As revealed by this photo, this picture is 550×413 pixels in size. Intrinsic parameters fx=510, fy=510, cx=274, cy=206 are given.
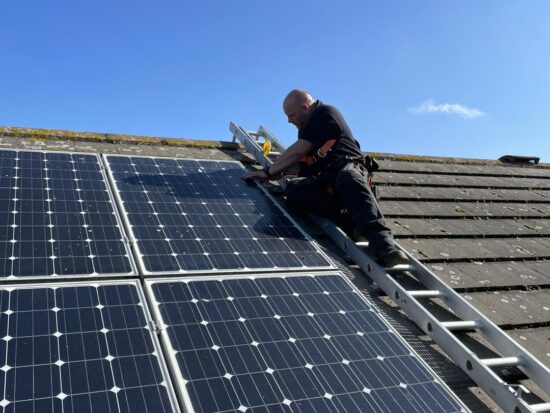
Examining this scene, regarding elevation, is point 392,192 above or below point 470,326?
above

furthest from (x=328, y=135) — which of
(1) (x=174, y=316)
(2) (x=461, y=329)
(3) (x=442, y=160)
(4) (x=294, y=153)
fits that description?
(3) (x=442, y=160)

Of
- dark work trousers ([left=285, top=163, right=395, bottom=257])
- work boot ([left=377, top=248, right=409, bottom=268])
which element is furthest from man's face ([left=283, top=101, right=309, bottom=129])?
work boot ([left=377, top=248, right=409, bottom=268])

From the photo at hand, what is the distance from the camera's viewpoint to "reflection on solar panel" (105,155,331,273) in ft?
13.4

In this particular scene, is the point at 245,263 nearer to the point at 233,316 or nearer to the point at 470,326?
the point at 233,316

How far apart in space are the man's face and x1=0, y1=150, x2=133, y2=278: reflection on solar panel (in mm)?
2289

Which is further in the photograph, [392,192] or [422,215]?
[392,192]

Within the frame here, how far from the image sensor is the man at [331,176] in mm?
4812

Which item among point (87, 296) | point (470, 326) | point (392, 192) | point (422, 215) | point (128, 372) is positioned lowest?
point (470, 326)

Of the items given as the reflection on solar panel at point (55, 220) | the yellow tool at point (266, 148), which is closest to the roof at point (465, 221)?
the yellow tool at point (266, 148)

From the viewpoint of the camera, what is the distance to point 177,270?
12.5ft

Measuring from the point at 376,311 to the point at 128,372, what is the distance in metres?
1.96

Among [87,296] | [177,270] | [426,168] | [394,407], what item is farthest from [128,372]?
[426,168]

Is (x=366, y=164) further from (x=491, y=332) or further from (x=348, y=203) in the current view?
(x=491, y=332)

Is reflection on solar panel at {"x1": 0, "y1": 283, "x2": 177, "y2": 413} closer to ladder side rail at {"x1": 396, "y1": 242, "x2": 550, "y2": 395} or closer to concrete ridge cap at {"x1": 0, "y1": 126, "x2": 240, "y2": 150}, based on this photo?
ladder side rail at {"x1": 396, "y1": 242, "x2": 550, "y2": 395}
